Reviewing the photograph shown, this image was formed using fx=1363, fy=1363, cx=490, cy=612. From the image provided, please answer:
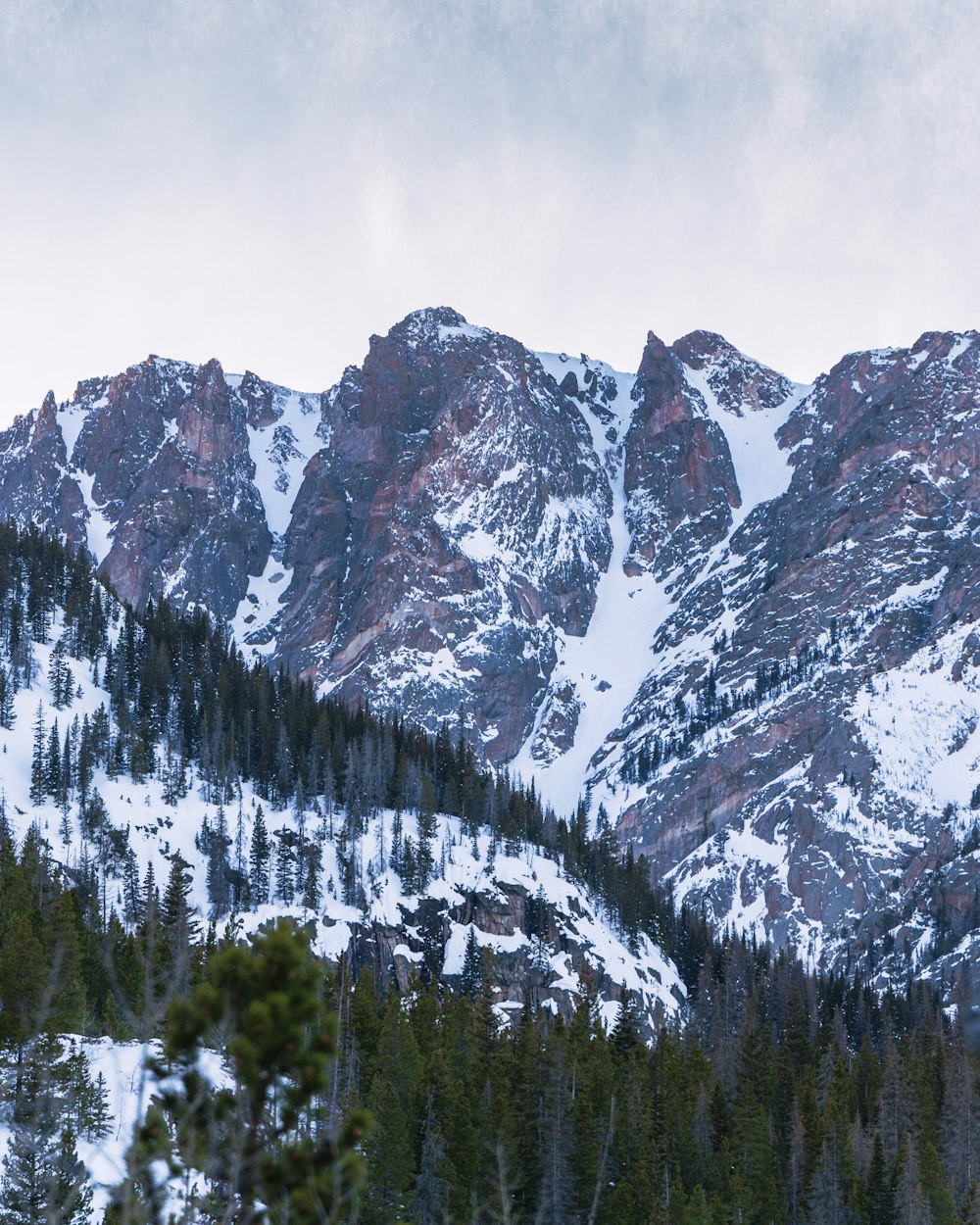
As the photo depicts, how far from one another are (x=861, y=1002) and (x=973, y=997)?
1204 inches

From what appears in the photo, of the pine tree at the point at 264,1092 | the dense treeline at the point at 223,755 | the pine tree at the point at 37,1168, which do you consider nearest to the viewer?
the pine tree at the point at 264,1092

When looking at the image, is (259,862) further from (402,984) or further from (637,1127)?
(637,1127)

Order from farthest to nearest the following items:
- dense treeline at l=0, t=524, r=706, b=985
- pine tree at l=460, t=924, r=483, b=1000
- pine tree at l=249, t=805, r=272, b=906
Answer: dense treeline at l=0, t=524, r=706, b=985
pine tree at l=460, t=924, r=483, b=1000
pine tree at l=249, t=805, r=272, b=906

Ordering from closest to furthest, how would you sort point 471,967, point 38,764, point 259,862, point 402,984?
point 402,984 < point 259,862 < point 471,967 < point 38,764

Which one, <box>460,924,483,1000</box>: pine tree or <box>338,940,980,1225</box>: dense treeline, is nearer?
<box>338,940,980,1225</box>: dense treeline

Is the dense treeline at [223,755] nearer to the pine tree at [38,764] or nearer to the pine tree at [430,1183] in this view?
the pine tree at [38,764]

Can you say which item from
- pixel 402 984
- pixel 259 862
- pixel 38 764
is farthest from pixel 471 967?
pixel 38 764

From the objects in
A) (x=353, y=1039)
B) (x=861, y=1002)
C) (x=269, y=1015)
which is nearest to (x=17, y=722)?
(x=353, y=1039)

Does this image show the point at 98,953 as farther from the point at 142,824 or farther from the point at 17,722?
the point at 17,722

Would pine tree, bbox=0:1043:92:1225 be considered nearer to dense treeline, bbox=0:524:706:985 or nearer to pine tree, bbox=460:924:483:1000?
dense treeline, bbox=0:524:706:985

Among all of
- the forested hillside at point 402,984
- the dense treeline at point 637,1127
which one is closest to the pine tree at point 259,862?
the forested hillside at point 402,984

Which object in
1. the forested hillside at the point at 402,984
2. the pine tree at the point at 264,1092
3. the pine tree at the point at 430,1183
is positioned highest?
the forested hillside at the point at 402,984

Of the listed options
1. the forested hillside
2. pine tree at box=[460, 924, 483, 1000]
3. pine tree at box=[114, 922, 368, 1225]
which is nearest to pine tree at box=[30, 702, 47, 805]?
the forested hillside

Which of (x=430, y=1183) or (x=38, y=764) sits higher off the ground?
(x=38, y=764)
